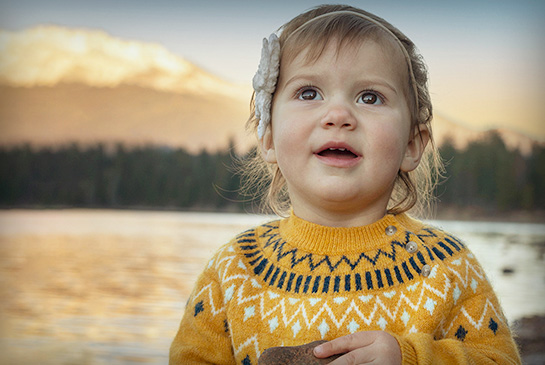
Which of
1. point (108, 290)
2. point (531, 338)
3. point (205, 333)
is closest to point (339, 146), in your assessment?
point (205, 333)

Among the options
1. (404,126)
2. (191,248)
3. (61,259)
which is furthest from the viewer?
(191,248)

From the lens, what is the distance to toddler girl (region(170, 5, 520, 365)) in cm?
164

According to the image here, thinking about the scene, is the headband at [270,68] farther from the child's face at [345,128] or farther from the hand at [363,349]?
the hand at [363,349]

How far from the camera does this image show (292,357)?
1.45 metres

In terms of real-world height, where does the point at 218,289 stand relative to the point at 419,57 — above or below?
below

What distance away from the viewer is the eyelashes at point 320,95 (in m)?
1.70

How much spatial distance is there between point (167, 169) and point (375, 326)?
34.3 m

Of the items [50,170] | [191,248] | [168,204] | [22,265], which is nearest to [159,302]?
[22,265]

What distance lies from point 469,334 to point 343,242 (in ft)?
1.40

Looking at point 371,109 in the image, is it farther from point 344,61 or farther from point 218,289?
point 218,289

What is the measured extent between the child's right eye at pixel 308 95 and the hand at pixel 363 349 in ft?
2.24

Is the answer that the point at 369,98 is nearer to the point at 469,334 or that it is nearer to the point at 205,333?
the point at 469,334

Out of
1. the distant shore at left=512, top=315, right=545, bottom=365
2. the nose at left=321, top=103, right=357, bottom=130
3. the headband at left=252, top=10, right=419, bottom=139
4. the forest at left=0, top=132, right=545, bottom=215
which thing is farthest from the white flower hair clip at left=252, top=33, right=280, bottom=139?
the forest at left=0, top=132, right=545, bottom=215

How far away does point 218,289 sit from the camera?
1836 millimetres
